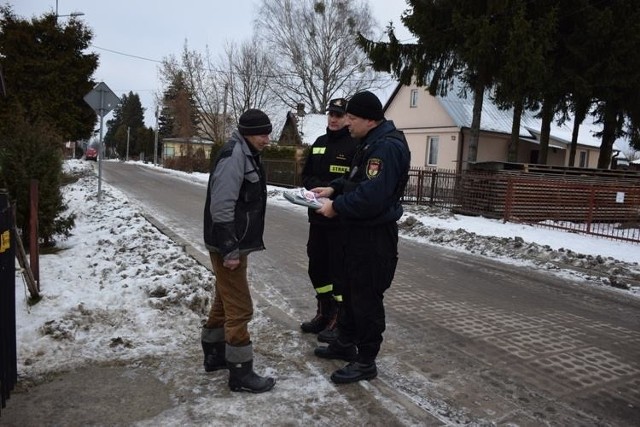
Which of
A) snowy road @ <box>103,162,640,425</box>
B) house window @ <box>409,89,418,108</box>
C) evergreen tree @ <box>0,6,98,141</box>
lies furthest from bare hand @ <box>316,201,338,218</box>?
house window @ <box>409,89,418,108</box>

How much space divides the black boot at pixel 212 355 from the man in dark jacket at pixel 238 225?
0.17m

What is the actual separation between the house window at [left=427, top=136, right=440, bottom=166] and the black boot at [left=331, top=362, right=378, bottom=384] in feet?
81.8

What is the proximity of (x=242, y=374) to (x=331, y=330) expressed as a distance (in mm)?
1222

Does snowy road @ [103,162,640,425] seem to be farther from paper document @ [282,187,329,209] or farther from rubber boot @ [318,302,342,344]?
paper document @ [282,187,329,209]

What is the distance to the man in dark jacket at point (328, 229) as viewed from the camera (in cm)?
438

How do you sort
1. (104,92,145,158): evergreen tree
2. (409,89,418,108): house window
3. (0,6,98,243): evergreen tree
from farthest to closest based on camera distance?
(104,92,145,158): evergreen tree, (409,89,418,108): house window, (0,6,98,243): evergreen tree

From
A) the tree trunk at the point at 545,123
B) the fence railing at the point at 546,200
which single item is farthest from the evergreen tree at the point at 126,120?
the fence railing at the point at 546,200

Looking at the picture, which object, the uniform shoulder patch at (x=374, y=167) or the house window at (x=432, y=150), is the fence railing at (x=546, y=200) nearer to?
the uniform shoulder patch at (x=374, y=167)

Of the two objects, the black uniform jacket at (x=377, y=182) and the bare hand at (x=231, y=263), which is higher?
the black uniform jacket at (x=377, y=182)

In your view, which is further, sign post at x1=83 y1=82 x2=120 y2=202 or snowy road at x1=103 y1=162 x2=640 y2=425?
sign post at x1=83 y1=82 x2=120 y2=202

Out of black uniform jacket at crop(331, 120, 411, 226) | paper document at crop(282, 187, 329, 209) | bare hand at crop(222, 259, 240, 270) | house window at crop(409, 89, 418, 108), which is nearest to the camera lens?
bare hand at crop(222, 259, 240, 270)

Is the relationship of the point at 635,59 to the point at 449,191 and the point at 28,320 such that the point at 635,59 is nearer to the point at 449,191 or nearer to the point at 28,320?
the point at 449,191

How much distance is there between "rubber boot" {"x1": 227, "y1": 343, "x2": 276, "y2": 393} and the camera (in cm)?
342

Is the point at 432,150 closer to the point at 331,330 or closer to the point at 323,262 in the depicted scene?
the point at 323,262
